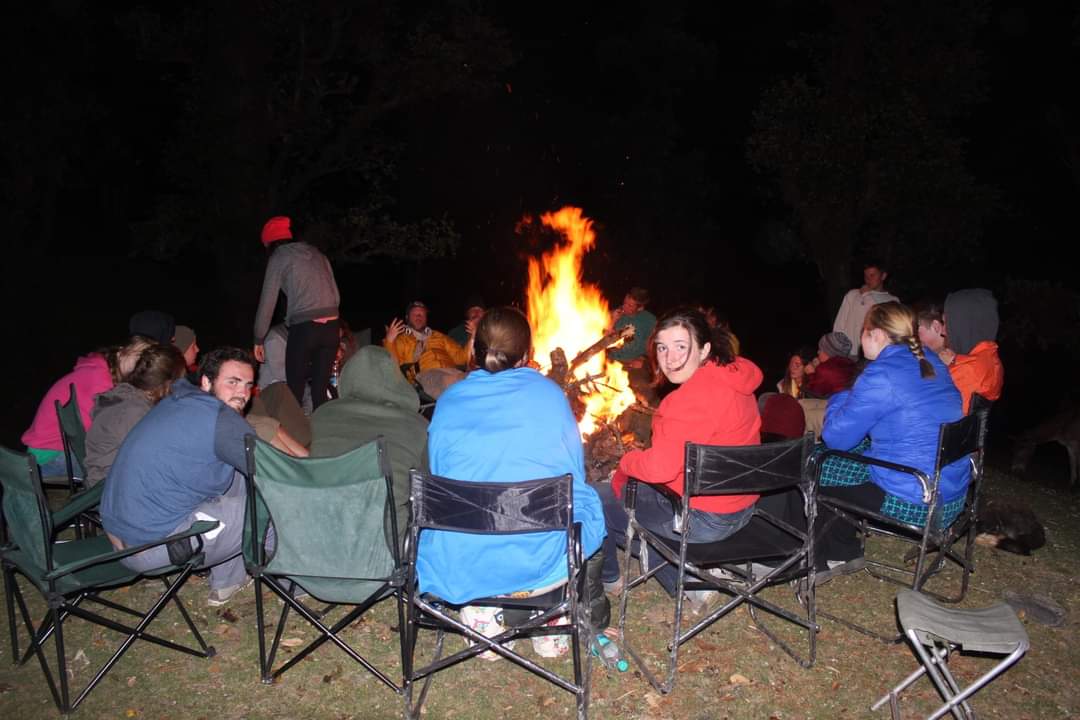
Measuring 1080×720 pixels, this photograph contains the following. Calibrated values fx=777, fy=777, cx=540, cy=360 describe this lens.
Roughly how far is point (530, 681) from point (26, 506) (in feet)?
7.52

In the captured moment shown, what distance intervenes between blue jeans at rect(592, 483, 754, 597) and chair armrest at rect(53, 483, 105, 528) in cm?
244

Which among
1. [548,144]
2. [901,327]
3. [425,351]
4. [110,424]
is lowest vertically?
[425,351]

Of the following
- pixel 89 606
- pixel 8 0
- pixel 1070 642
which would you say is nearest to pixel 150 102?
pixel 8 0

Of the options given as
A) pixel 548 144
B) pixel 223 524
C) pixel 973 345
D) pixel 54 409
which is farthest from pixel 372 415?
pixel 548 144

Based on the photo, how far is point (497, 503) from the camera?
2.91 meters

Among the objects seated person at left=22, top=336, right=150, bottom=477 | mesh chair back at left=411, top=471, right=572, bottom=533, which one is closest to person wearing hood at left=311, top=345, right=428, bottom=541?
mesh chair back at left=411, top=471, right=572, bottom=533

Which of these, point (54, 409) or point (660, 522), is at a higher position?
point (54, 409)

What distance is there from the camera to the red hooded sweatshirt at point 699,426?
3.54 m

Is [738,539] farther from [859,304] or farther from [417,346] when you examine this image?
[859,304]

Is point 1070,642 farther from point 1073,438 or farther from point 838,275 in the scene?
point 838,275

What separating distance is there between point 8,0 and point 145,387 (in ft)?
48.1

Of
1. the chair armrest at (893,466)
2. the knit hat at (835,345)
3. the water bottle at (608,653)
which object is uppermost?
the knit hat at (835,345)

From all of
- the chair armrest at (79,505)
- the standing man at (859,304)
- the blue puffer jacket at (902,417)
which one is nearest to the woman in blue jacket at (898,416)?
the blue puffer jacket at (902,417)

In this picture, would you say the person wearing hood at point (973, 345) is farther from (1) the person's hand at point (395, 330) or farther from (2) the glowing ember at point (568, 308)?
(1) the person's hand at point (395, 330)
